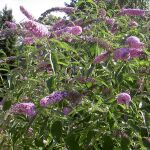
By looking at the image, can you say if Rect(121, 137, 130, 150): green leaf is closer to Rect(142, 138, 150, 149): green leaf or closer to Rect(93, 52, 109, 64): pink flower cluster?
Rect(142, 138, 150, 149): green leaf

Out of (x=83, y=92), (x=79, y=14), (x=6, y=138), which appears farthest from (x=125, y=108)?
(x=79, y=14)

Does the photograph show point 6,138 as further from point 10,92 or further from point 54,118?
point 54,118

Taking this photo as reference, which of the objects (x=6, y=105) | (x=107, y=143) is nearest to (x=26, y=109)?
(x=6, y=105)

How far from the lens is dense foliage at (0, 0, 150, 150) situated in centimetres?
183

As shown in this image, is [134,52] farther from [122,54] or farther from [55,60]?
[55,60]

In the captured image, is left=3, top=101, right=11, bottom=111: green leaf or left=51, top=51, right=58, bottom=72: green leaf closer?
left=51, top=51, right=58, bottom=72: green leaf

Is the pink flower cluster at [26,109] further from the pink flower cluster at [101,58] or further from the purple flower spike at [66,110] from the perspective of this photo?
the pink flower cluster at [101,58]

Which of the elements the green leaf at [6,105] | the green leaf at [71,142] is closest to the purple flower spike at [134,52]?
the green leaf at [71,142]

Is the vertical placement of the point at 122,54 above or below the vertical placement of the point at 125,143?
above

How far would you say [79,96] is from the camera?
1829mm

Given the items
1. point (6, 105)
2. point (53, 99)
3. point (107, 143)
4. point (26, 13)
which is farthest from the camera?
point (26, 13)

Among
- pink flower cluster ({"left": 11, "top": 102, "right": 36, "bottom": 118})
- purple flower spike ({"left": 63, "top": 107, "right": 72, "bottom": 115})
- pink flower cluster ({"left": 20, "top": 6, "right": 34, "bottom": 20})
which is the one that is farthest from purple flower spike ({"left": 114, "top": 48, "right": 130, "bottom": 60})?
pink flower cluster ({"left": 20, "top": 6, "right": 34, "bottom": 20})

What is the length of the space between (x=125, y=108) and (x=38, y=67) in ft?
1.63

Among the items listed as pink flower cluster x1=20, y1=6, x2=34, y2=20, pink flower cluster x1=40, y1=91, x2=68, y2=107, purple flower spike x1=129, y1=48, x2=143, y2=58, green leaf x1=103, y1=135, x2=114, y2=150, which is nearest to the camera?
pink flower cluster x1=40, y1=91, x2=68, y2=107
